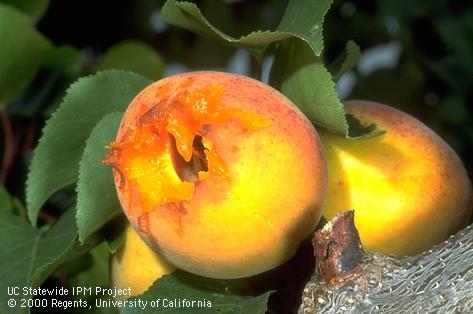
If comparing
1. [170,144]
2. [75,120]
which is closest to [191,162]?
[170,144]

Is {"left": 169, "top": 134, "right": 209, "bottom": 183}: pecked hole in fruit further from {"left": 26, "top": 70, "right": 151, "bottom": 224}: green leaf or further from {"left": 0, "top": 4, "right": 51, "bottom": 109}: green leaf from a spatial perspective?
{"left": 0, "top": 4, "right": 51, "bottom": 109}: green leaf

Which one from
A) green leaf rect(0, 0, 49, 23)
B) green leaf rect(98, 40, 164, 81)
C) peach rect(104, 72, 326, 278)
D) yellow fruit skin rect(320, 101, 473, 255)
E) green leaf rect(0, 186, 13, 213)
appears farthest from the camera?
green leaf rect(98, 40, 164, 81)

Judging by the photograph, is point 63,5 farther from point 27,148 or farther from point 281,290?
point 281,290

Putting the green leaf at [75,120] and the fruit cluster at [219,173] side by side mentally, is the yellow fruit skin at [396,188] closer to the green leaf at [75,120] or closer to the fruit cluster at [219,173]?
the fruit cluster at [219,173]

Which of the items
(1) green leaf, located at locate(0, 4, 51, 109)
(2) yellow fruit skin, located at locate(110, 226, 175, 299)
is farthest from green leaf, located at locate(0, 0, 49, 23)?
(2) yellow fruit skin, located at locate(110, 226, 175, 299)

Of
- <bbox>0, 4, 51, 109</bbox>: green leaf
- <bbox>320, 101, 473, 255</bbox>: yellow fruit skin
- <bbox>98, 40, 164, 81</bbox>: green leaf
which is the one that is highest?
<bbox>320, 101, 473, 255</bbox>: yellow fruit skin

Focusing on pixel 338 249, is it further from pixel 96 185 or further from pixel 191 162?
pixel 96 185
